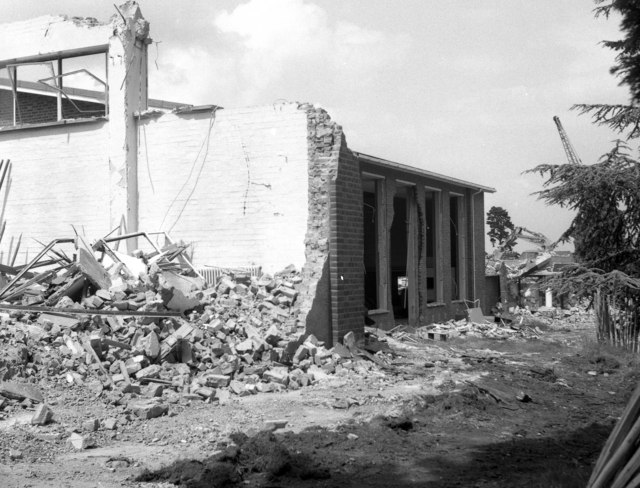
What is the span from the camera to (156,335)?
10250 mm

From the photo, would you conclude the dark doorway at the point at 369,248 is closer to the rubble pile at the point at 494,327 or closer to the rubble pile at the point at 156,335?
the rubble pile at the point at 494,327

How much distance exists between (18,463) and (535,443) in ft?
16.6

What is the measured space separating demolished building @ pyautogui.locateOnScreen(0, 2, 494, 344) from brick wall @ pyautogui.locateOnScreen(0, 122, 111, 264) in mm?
24

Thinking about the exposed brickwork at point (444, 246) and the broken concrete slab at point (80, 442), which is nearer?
the broken concrete slab at point (80, 442)

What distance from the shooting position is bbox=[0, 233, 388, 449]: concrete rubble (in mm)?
9172

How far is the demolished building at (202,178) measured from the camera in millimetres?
12367

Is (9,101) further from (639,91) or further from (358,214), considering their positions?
(639,91)

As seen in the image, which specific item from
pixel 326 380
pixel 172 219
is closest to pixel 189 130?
pixel 172 219

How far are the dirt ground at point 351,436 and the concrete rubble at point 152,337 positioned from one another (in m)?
0.28

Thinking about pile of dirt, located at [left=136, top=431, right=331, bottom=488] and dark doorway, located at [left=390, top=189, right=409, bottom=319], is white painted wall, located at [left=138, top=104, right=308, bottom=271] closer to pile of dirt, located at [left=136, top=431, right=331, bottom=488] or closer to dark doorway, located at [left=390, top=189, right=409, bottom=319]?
pile of dirt, located at [left=136, top=431, right=331, bottom=488]

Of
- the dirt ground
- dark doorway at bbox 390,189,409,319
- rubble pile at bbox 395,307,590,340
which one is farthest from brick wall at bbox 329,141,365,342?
dark doorway at bbox 390,189,409,319

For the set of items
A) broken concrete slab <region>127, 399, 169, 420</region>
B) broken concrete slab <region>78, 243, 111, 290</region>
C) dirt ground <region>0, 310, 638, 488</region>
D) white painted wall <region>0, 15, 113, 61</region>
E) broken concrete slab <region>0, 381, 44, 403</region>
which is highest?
white painted wall <region>0, 15, 113, 61</region>


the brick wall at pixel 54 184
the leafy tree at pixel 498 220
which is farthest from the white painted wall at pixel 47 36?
the leafy tree at pixel 498 220

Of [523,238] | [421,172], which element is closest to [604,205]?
[421,172]
